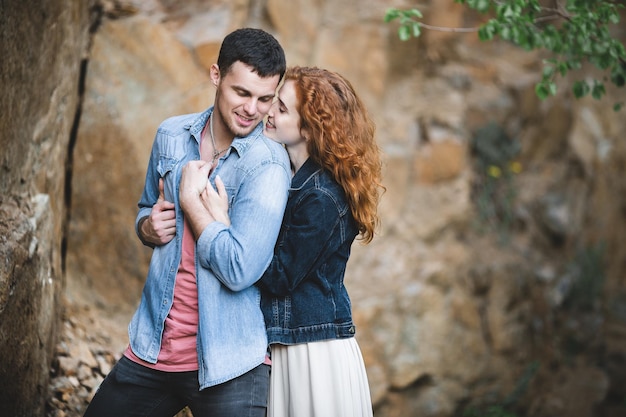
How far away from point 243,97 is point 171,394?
1136 millimetres

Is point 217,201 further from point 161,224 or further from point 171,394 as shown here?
point 171,394

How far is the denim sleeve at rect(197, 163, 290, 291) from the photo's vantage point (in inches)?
97.4

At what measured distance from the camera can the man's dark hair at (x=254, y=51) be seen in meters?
2.64

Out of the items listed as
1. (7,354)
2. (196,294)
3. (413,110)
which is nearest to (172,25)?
(413,110)

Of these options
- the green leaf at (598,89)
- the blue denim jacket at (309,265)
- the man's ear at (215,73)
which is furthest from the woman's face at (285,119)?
the green leaf at (598,89)

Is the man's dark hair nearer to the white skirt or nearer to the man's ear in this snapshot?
the man's ear

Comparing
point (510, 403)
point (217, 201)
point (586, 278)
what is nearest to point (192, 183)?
point (217, 201)

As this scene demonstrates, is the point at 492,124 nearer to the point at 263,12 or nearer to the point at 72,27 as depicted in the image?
the point at 263,12

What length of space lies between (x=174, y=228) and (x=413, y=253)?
4.00m

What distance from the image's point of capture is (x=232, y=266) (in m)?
2.47

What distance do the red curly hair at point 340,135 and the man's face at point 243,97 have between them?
0.14 metres

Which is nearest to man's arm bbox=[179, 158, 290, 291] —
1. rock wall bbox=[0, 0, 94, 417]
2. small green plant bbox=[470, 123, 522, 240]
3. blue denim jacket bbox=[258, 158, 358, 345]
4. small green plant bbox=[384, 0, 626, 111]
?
blue denim jacket bbox=[258, 158, 358, 345]

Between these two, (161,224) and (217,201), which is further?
(161,224)

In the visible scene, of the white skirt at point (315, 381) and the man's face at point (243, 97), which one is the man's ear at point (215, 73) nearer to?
the man's face at point (243, 97)
